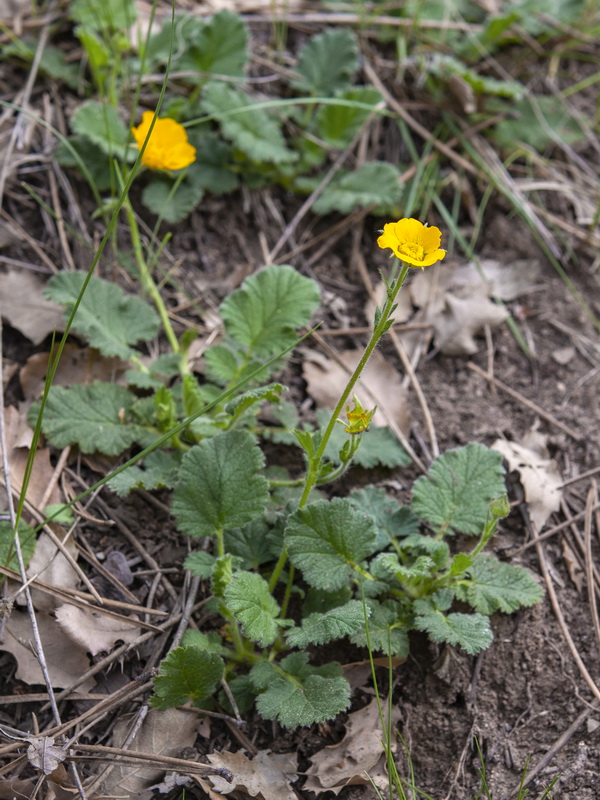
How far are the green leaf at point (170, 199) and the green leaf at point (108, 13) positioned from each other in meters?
0.68

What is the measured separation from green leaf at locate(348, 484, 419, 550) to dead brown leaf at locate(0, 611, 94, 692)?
0.90 m

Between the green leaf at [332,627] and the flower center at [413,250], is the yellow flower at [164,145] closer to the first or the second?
the flower center at [413,250]

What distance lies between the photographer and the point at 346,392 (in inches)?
64.7

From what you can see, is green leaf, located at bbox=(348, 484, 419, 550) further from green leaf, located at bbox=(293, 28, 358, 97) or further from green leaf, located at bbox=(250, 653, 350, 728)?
green leaf, located at bbox=(293, 28, 358, 97)

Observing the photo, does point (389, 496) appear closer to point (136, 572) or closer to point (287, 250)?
point (136, 572)

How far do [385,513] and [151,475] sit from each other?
29.2 inches

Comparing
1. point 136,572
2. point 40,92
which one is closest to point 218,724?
point 136,572

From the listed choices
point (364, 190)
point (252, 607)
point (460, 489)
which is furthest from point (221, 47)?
point (252, 607)

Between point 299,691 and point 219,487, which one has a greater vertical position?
point 219,487

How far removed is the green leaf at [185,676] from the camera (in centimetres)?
177

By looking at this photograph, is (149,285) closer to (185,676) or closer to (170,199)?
(170,199)

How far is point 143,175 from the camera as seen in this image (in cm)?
296

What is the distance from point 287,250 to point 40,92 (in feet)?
4.07

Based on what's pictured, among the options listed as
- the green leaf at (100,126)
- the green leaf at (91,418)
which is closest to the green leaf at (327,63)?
the green leaf at (100,126)
